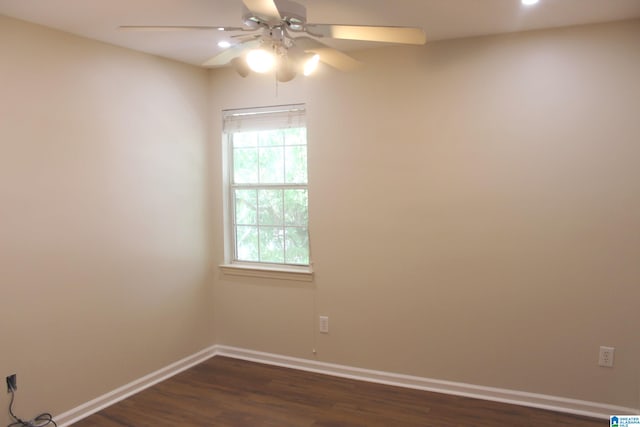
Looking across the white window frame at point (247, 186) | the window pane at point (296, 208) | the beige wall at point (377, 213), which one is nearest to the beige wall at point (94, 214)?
the beige wall at point (377, 213)

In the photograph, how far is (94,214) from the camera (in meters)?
3.14

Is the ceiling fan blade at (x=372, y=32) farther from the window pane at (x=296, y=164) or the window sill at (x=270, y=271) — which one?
the window sill at (x=270, y=271)

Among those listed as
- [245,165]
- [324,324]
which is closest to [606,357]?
[324,324]

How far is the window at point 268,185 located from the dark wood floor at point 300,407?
3.35ft

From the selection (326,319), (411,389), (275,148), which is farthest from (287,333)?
(275,148)

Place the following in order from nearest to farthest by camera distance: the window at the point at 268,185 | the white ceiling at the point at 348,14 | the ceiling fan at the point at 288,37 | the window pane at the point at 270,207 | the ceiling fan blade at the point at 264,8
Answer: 1. the ceiling fan blade at the point at 264,8
2. the ceiling fan at the point at 288,37
3. the white ceiling at the point at 348,14
4. the window at the point at 268,185
5. the window pane at the point at 270,207

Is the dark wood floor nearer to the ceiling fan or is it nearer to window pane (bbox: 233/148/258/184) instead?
window pane (bbox: 233/148/258/184)

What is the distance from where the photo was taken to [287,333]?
3.90 meters

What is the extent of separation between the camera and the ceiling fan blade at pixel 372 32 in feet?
6.39

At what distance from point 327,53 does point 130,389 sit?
2.76 metres

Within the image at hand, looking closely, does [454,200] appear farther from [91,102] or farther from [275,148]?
[91,102]

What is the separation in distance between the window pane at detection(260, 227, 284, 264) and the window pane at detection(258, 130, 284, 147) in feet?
2.41

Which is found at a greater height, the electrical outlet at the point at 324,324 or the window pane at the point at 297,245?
the window pane at the point at 297,245

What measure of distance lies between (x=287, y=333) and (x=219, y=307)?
28.4 inches
